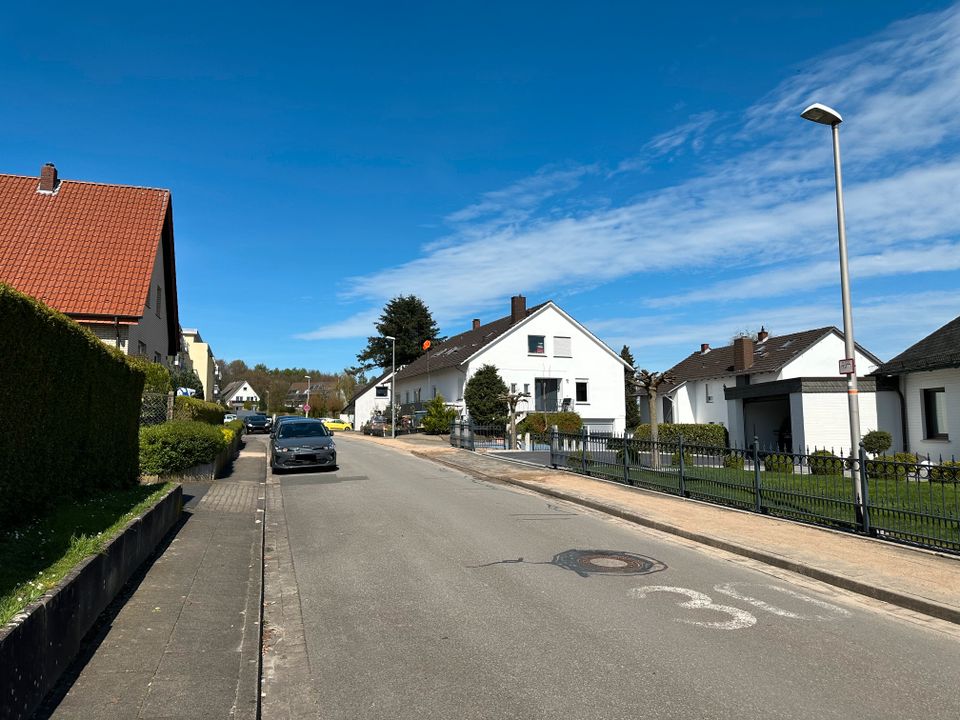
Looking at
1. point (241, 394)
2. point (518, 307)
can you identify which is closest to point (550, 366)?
point (518, 307)

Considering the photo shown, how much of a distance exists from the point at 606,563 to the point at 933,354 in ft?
57.2

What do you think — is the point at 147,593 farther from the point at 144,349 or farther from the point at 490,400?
the point at 490,400

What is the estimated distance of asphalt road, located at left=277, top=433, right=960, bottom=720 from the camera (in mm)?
4367

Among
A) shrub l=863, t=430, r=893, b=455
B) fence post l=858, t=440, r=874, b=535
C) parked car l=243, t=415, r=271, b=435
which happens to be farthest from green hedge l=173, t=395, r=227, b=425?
parked car l=243, t=415, r=271, b=435

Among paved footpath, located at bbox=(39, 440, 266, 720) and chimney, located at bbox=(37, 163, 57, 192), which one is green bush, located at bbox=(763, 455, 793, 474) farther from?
chimney, located at bbox=(37, 163, 57, 192)

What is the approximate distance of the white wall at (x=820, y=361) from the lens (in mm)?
37781

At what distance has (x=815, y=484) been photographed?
34.8 feet

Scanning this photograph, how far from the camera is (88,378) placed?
867 cm

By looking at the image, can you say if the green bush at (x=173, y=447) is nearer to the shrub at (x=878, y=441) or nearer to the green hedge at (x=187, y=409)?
the green hedge at (x=187, y=409)

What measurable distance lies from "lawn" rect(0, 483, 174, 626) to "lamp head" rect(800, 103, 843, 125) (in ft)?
35.3

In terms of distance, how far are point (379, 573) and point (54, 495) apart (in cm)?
353

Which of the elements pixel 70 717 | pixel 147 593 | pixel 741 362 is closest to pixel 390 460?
pixel 147 593

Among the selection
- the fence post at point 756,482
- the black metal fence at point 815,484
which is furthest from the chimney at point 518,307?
the fence post at point 756,482

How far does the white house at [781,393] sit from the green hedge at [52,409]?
19.1m
